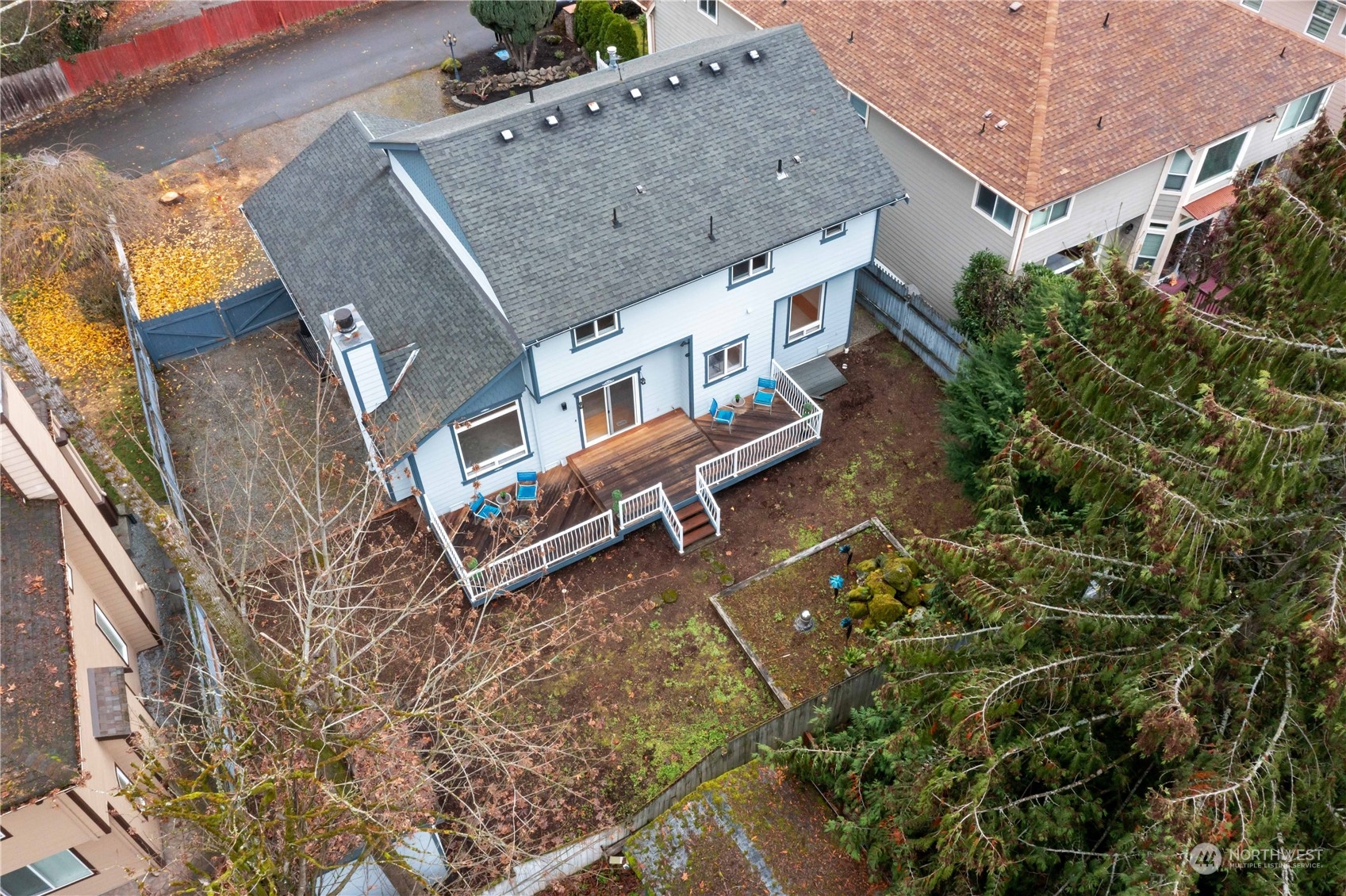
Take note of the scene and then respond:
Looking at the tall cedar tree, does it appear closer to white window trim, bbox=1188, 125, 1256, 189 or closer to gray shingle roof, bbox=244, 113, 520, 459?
gray shingle roof, bbox=244, 113, 520, 459

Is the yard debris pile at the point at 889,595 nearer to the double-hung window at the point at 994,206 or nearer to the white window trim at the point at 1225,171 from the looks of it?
the double-hung window at the point at 994,206

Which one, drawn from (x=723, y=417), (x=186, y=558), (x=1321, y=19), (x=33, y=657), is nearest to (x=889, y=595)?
(x=723, y=417)

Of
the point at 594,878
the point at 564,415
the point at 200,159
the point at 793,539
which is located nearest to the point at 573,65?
the point at 200,159

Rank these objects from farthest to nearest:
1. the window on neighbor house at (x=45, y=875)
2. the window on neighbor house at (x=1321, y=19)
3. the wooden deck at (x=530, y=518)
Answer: the window on neighbor house at (x=1321, y=19) < the wooden deck at (x=530, y=518) < the window on neighbor house at (x=45, y=875)

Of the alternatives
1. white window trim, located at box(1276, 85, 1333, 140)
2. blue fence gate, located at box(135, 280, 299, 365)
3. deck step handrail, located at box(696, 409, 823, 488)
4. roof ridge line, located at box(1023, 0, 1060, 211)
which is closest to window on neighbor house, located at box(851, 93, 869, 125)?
roof ridge line, located at box(1023, 0, 1060, 211)

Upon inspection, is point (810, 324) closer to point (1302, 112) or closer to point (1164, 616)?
point (1164, 616)

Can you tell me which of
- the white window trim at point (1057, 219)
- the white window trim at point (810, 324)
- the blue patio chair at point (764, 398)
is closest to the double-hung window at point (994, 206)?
the white window trim at point (1057, 219)

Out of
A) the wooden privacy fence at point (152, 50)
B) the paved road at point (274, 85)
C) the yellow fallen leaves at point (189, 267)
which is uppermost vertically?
the wooden privacy fence at point (152, 50)
